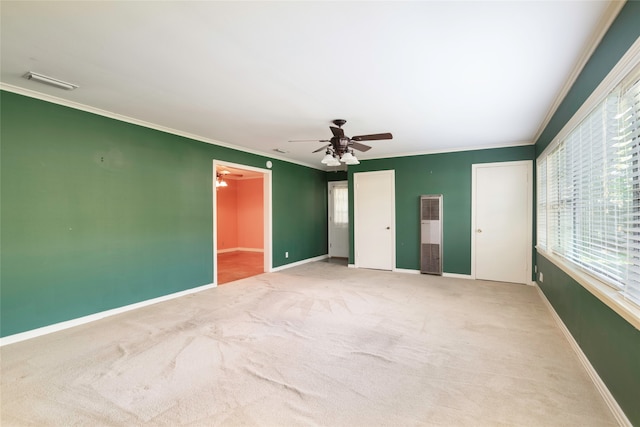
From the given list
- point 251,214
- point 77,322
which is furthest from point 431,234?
point 251,214

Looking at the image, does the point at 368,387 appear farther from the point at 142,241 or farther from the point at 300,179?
the point at 300,179

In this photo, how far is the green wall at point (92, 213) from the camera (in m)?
2.90

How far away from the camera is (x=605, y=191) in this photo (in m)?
2.12

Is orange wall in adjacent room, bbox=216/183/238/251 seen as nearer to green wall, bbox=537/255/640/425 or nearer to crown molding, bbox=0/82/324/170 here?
crown molding, bbox=0/82/324/170

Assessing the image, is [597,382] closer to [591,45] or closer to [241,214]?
[591,45]

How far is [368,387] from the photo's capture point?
6.94 ft

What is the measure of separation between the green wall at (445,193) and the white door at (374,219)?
0.15m

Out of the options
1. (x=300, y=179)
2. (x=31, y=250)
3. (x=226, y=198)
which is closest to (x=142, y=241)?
(x=31, y=250)

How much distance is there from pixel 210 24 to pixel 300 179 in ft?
17.2

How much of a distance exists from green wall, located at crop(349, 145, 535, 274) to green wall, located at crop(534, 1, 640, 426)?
2389 millimetres

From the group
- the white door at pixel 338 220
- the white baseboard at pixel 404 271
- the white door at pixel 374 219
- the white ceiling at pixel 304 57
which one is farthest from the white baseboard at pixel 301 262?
the white ceiling at pixel 304 57

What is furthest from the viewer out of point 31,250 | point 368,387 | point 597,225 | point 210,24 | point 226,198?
point 226,198

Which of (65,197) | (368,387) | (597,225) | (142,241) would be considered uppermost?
(65,197)

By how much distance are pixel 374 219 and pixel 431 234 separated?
4.12ft
